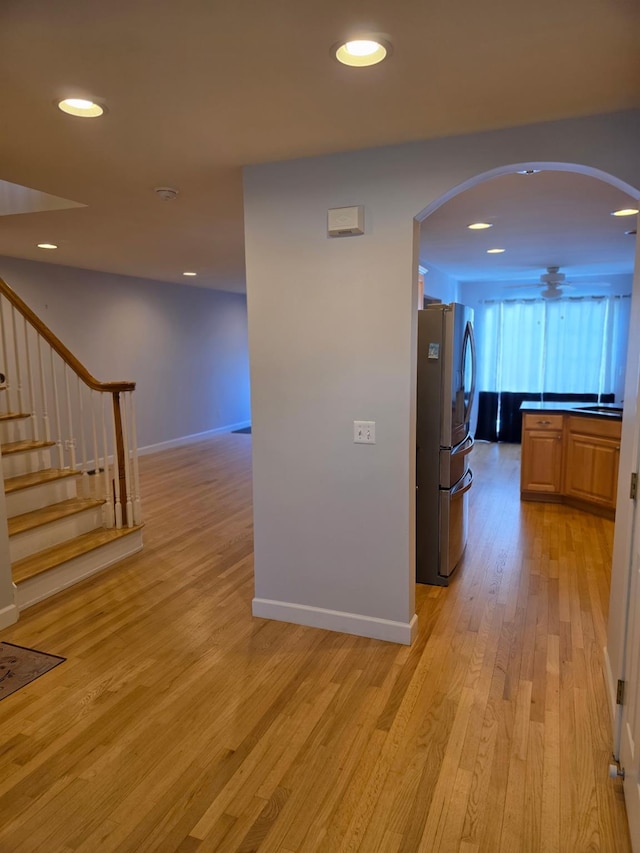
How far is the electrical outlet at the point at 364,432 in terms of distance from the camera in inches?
106

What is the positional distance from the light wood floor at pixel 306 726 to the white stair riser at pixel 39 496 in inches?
29.5

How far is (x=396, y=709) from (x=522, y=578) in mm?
1644

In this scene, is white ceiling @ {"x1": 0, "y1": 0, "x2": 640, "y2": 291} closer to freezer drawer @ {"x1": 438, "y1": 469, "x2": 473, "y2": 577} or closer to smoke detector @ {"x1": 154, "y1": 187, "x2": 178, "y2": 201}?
smoke detector @ {"x1": 154, "y1": 187, "x2": 178, "y2": 201}

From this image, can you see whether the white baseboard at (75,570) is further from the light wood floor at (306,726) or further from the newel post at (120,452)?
the newel post at (120,452)

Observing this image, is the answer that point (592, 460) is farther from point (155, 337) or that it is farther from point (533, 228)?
point (155, 337)

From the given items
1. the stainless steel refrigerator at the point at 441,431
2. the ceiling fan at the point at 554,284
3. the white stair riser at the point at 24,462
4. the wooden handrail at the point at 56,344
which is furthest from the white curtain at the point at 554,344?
the white stair riser at the point at 24,462

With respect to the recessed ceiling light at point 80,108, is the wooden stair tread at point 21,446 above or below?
below

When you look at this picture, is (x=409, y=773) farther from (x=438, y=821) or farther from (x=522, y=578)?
(x=522, y=578)

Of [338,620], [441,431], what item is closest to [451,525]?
[441,431]

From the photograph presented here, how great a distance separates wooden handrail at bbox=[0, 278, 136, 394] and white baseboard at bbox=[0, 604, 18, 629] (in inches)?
61.2

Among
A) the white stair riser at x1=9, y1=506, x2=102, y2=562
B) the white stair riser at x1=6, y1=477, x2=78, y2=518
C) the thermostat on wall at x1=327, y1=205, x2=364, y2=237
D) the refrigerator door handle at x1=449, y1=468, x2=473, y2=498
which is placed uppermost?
the thermostat on wall at x1=327, y1=205, x2=364, y2=237

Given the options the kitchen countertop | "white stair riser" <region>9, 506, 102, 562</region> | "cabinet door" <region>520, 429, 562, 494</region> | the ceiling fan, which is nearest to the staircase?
"white stair riser" <region>9, 506, 102, 562</region>

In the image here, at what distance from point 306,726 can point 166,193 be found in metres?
2.85

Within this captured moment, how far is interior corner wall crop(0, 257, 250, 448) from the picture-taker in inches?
248
